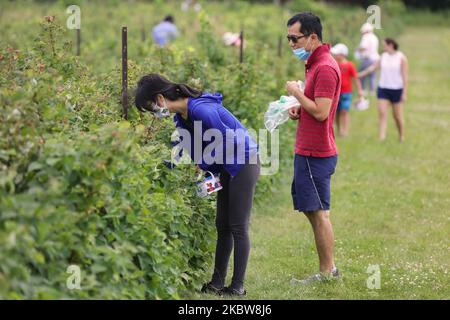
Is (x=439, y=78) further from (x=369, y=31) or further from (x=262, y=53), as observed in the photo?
(x=262, y=53)

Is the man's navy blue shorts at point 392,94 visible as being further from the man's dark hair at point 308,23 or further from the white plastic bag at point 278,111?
the man's dark hair at point 308,23

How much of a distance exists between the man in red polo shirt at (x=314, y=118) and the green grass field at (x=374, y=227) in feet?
1.98

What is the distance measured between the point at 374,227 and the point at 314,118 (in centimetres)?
281

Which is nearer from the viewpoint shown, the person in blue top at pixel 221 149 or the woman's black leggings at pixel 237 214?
the person in blue top at pixel 221 149

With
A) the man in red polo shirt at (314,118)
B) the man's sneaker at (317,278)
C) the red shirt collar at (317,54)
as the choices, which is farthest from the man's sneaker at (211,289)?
the red shirt collar at (317,54)

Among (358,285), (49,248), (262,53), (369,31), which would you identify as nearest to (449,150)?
(262,53)

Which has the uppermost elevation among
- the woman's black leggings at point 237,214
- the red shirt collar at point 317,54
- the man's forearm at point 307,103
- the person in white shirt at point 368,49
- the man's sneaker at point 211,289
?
the person in white shirt at point 368,49

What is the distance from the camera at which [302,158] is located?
628 cm

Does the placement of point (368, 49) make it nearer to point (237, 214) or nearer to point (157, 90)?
point (237, 214)

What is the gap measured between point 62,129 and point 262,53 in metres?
8.06

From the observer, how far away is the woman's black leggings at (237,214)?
5902 mm

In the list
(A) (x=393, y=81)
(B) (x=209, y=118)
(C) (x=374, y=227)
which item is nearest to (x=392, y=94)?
(A) (x=393, y=81)

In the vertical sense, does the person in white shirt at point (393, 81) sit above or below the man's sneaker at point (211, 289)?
above

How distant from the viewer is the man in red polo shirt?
604cm
